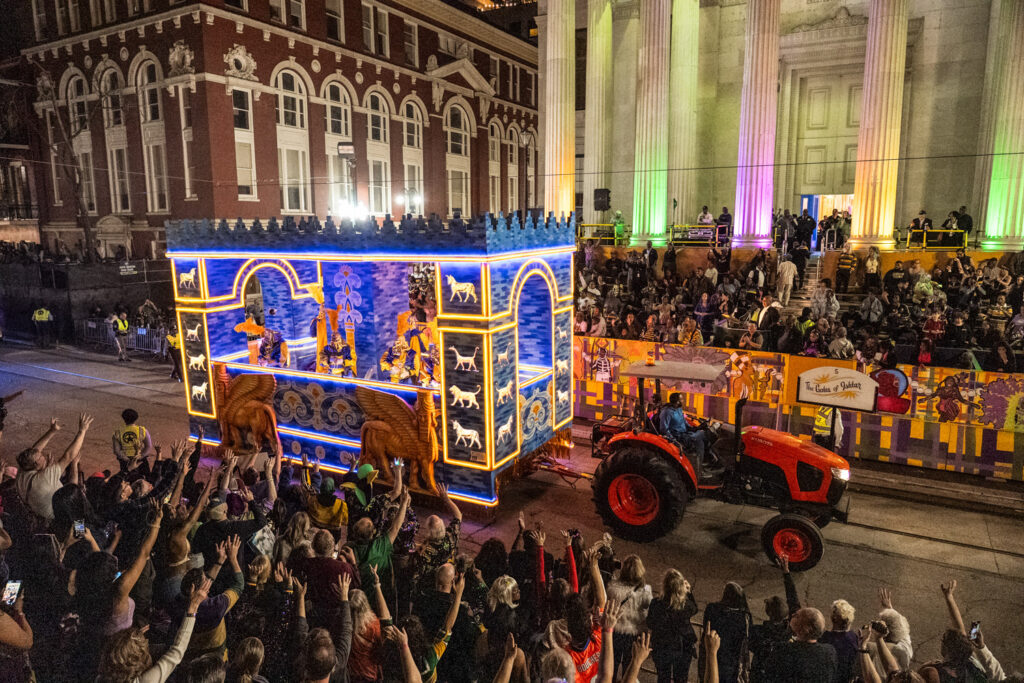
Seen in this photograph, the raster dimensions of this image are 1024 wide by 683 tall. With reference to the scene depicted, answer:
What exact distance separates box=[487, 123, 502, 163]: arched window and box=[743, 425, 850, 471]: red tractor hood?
3589 centimetres

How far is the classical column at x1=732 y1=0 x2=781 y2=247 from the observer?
63.6ft

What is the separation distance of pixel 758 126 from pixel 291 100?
18744 mm

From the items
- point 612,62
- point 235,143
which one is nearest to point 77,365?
point 235,143

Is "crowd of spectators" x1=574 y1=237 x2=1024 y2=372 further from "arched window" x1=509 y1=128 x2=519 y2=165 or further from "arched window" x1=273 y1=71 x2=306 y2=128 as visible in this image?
"arched window" x1=509 y1=128 x2=519 y2=165

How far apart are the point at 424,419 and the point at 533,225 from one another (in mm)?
3294

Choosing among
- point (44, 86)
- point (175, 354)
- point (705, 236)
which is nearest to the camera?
point (175, 354)

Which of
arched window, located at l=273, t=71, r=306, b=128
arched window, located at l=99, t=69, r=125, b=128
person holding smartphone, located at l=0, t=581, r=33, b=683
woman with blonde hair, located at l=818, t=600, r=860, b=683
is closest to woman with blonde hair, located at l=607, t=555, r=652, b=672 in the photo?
woman with blonde hair, located at l=818, t=600, r=860, b=683

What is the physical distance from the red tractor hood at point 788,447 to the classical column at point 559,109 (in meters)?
15.8

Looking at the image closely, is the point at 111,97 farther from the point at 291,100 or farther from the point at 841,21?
the point at 841,21

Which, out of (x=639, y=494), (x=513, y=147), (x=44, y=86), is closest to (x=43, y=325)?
(x=44, y=86)

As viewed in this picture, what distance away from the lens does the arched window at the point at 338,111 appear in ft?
96.7

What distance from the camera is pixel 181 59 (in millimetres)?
23953

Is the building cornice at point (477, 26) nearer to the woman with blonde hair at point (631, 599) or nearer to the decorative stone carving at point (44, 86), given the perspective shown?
the decorative stone carving at point (44, 86)

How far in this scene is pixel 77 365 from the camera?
1941 centimetres
